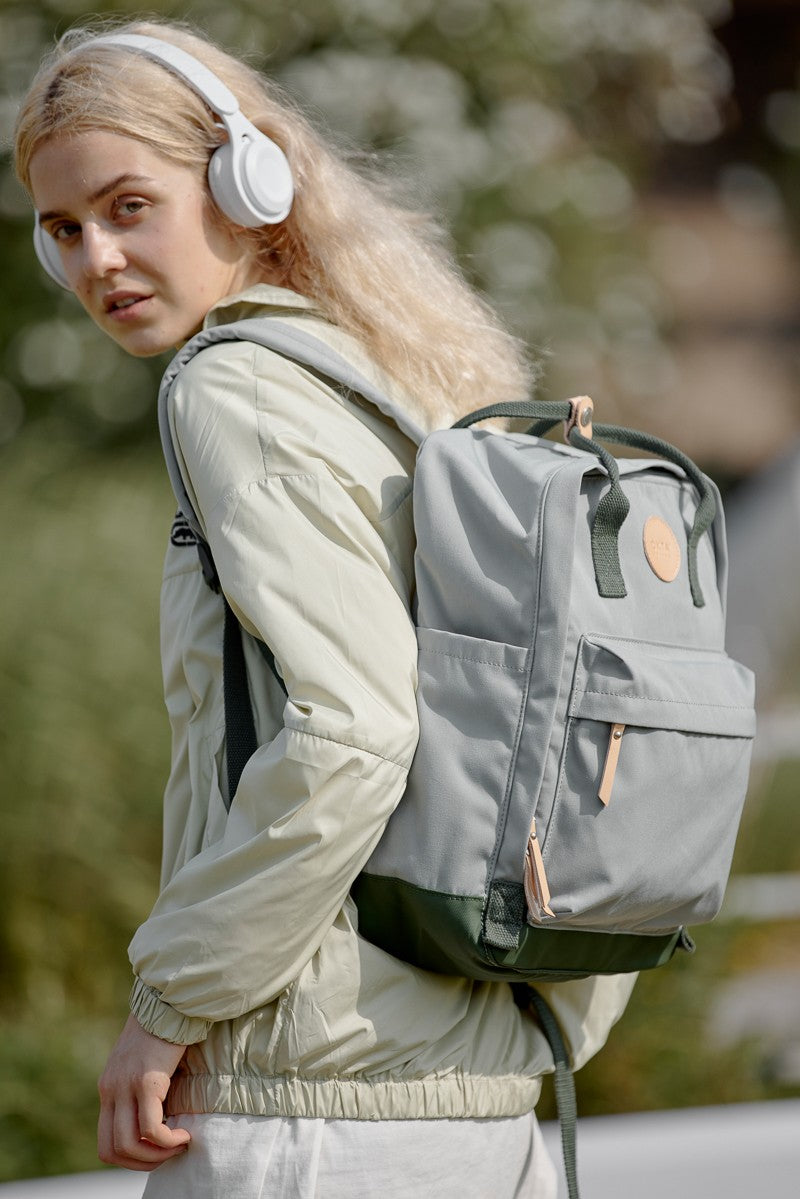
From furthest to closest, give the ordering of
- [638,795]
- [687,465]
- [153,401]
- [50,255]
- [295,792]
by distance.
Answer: [153,401], [50,255], [687,465], [638,795], [295,792]

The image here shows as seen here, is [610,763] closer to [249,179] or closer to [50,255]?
[249,179]

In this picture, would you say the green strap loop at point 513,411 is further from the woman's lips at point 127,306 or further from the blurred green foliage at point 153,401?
the blurred green foliage at point 153,401

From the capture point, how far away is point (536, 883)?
→ 1.38 meters

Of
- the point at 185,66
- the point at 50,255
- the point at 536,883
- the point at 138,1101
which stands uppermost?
the point at 185,66

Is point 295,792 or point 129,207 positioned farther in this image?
point 129,207

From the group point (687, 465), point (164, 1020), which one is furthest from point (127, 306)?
point (164, 1020)

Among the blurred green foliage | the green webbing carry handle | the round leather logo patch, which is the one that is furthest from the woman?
the blurred green foliage

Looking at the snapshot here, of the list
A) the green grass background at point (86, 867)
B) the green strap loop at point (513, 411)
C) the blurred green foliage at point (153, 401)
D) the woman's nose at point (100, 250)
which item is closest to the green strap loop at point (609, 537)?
the green strap loop at point (513, 411)

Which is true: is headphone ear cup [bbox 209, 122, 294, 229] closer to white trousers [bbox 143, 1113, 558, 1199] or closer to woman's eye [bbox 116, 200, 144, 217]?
woman's eye [bbox 116, 200, 144, 217]

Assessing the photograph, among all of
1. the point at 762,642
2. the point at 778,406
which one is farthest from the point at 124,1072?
the point at 778,406

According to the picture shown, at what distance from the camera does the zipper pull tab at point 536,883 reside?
4.53 ft

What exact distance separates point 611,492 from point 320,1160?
0.76 meters

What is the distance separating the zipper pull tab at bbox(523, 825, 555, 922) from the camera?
54.3 inches

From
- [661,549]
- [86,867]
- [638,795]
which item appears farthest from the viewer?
[86,867]
